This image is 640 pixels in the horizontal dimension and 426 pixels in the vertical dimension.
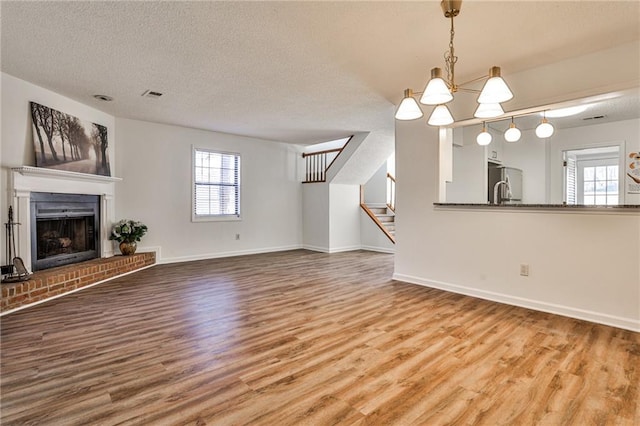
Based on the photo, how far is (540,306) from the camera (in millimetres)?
3346

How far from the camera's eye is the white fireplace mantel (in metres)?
3.67

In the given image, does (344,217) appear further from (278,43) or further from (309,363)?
(309,363)

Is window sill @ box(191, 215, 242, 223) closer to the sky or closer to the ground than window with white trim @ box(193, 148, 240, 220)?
closer to the ground

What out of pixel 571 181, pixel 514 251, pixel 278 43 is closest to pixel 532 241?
pixel 514 251

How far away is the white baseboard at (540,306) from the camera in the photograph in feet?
9.50

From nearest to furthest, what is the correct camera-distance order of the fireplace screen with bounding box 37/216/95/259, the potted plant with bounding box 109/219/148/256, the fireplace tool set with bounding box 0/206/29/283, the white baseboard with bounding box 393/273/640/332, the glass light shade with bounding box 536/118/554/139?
the white baseboard with bounding box 393/273/640/332
the fireplace tool set with bounding box 0/206/29/283
the glass light shade with bounding box 536/118/554/139
the fireplace screen with bounding box 37/216/95/259
the potted plant with bounding box 109/219/148/256

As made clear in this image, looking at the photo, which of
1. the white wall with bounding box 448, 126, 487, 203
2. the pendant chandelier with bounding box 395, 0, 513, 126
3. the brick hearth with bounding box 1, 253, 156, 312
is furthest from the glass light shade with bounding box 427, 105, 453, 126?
the brick hearth with bounding box 1, 253, 156, 312

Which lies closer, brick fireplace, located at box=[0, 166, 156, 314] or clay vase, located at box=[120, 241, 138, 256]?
brick fireplace, located at box=[0, 166, 156, 314]

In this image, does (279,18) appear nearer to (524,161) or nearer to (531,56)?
(531,56)

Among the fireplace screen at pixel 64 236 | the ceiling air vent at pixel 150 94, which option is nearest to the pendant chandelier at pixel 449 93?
the ceiling air vent at pixel 150 94

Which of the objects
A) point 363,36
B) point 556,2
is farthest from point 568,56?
point 363,36

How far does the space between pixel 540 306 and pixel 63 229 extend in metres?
5.90

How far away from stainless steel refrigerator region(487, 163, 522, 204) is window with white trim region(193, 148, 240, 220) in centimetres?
497

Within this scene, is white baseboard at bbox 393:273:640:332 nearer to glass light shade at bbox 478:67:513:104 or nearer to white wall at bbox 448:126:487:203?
white wall at bbox 448:126:487:203
